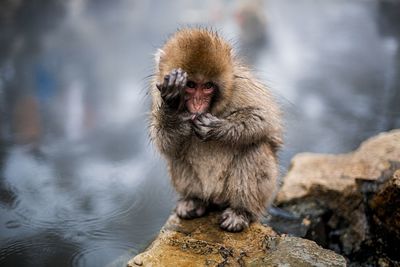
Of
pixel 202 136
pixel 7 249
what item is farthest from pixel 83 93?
pixel 202 136

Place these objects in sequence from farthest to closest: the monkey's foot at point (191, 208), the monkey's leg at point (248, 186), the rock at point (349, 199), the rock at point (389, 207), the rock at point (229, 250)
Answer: the rock at point (349, 199), the monkey's foot at point (191, 208), the rock at point (389, 207), the monkey's leg at point (248, 186), the rock at point (229, 250)

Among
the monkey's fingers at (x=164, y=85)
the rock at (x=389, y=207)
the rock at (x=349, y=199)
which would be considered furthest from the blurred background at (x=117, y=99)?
the rock at (x=389, y=207)

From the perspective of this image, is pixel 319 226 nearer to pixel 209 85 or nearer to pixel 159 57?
pixel 209 85

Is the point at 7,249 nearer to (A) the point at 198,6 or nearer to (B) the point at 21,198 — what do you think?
(B) the point at 21,198

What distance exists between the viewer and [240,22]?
39.7ft

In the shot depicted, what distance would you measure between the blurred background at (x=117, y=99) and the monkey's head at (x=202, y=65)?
618mm

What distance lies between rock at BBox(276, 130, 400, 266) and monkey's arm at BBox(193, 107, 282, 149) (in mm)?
1005

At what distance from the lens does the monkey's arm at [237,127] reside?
10.5ft

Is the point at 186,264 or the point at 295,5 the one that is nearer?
the point at 186,264

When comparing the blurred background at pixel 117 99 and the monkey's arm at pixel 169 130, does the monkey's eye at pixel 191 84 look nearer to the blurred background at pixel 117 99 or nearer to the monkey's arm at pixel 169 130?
the monkey's arm at pixel 169 130

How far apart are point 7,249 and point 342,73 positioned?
24.6ft

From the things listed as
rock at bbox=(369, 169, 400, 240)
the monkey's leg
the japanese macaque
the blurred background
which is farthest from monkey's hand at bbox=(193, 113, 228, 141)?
rock at bbox=(369, 169, 400, 240)

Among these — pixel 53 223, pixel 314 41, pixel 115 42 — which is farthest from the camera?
pixel 314 41

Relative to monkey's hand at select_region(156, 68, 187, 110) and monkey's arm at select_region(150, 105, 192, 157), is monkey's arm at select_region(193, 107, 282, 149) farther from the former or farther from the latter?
monkey's hand at select_region(156, 68, 187, 110)
